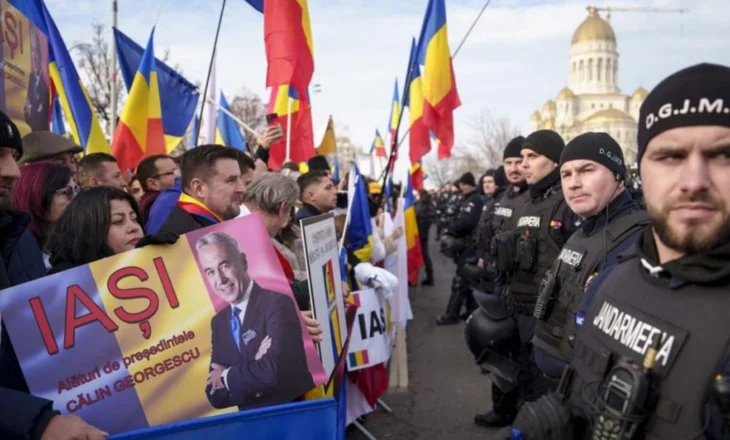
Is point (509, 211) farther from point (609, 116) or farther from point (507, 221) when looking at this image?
point (609, 116)

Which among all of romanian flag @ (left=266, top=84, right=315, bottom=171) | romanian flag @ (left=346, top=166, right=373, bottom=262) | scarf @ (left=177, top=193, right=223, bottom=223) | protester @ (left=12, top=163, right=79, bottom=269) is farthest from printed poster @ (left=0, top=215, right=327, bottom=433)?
romanian flag @ (left=266, top=84, right=315, bottom=171)

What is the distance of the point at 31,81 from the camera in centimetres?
488

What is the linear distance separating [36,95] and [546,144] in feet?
12.9

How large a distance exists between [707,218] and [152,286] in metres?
1.83

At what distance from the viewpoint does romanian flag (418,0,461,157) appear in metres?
8.30

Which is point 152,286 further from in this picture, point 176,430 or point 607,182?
point 607,182

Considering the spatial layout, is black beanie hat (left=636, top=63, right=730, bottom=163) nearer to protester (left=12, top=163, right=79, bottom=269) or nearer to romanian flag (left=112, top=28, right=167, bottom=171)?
protester (left=12, top=163, right=79, bottom=269)

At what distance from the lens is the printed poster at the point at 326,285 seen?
314 cm

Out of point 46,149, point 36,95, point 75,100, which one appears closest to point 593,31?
point 75,100

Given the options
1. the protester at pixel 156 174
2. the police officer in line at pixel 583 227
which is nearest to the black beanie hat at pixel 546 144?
the police officer in line at pixel 583 227

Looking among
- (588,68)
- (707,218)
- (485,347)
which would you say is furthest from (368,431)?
(588,68)

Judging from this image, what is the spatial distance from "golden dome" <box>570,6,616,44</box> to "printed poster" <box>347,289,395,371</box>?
122 meters

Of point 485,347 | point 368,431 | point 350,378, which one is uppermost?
point 485,347

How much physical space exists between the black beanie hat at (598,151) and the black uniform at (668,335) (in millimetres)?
1938
